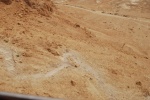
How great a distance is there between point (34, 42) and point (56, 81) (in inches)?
82.7

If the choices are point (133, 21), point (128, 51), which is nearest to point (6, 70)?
point (128, 51)

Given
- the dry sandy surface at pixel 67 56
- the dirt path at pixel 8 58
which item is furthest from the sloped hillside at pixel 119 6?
the dirt path at pixel 8 58

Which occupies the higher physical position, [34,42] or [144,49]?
[34,42]

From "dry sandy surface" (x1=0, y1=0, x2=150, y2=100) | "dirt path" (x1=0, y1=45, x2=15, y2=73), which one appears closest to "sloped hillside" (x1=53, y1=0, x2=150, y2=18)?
"dry sandy surface" (x1=0, y1=0, x2=150, y2=100)

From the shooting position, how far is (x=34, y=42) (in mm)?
9641

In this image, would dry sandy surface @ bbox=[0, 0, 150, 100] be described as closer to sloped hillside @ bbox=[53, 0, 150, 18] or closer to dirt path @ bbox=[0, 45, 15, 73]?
dirt path @ bbox=[0, 45, 15, 73]

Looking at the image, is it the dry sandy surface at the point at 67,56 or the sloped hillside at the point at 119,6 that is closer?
the dry sandy surface at the point at 67,56

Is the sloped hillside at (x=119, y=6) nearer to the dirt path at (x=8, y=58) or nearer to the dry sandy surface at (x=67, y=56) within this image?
the dry sandy surface at (x=67, y=56)

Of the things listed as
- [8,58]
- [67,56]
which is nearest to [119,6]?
[67,56]

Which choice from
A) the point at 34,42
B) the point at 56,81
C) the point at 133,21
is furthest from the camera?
the point at 133,21

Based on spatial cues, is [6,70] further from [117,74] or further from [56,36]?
[117,74]

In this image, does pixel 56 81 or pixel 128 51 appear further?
pixel 128 51

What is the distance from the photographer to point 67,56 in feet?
31.4

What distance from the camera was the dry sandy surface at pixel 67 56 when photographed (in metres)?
8.10
